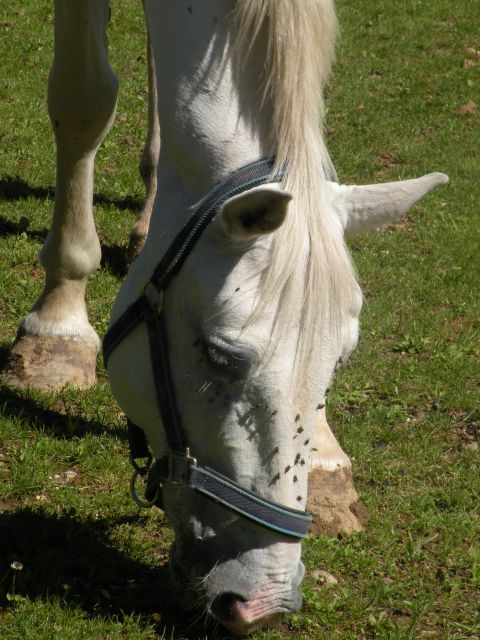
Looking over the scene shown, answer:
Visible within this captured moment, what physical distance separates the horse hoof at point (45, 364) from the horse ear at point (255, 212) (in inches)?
78.5

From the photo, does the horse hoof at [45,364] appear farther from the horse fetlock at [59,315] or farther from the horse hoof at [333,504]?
the horse hoof at [333,504]

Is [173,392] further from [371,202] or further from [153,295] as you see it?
[371,202]

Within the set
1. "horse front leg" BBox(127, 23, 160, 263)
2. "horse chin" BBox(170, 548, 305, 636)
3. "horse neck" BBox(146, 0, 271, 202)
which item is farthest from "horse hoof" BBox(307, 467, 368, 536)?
"horse front leg" BBox(127, 23, 160, 263)

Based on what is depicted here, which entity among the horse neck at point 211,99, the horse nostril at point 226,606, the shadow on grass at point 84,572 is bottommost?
the shadow on grass at point 84,572

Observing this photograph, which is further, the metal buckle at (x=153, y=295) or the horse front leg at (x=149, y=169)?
the horse front leg at (x=149, y=169)

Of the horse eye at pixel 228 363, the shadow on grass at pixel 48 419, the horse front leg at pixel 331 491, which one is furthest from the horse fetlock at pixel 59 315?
the horse eye at pixel 228 363

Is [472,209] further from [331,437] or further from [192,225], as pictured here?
[192,225]

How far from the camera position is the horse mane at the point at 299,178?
247cm

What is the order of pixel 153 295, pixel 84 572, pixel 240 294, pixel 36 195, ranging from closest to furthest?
pixel 240 294 → pixel 153 295 → pixel 84 572 → pixel 36 195

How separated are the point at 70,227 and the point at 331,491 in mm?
1672

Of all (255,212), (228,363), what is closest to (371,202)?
(255,212)

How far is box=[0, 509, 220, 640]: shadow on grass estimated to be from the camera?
3000 millimetres

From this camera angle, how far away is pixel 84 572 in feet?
10.4

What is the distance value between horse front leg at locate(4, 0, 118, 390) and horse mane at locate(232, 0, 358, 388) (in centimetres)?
163
